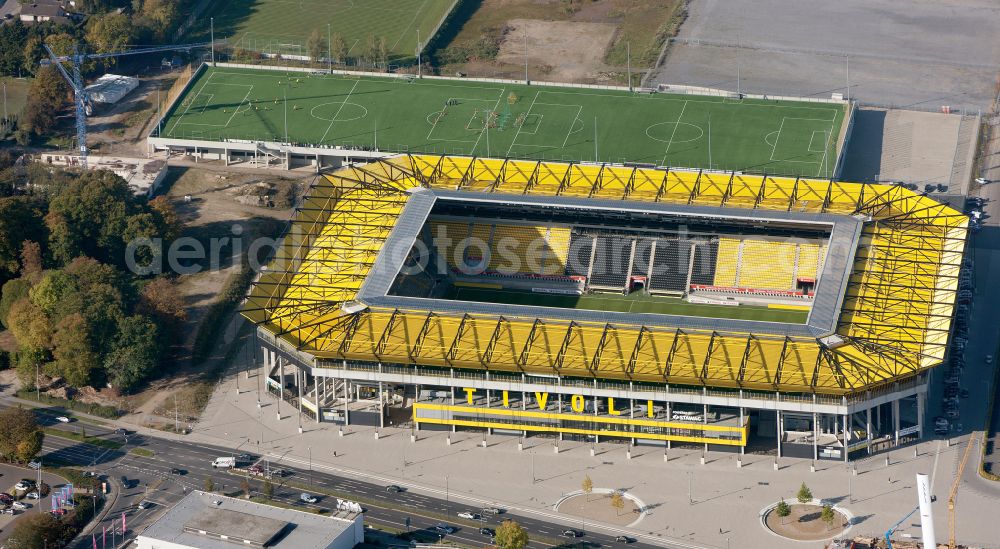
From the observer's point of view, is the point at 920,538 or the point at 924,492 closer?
the point at 924,492

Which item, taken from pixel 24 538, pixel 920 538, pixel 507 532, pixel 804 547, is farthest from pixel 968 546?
pixel 24 538

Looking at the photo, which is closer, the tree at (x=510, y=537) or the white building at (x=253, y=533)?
the white building at (x=253, y=533)

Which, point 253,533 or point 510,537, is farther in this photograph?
point 510,537

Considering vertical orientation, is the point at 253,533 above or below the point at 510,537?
above

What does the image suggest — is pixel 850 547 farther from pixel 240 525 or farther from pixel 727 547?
pixel 240 525

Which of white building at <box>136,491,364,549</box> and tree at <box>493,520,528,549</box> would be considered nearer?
white building at <box>136,491,364,549</box>

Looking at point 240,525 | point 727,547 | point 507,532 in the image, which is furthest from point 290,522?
point 727,547
